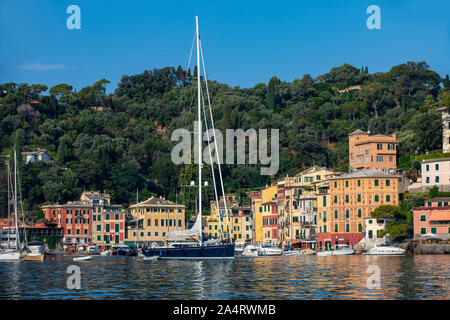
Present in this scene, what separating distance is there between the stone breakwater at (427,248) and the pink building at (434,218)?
353 centimetres

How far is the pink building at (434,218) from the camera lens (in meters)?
81.6

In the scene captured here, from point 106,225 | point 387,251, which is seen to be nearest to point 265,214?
point 106,225

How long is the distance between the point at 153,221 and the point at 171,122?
46998 mm

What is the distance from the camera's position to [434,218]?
81.9 metres

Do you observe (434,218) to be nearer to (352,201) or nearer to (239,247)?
(352,201)

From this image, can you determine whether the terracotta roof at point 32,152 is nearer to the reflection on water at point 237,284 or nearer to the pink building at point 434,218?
the pink building at point 434,218

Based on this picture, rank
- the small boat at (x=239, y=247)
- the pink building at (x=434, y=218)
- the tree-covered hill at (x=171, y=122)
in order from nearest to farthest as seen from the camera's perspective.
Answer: the pink building at (x=434, y=218) → the small boat at (x=239, y=247) → the tree-covered hill at (x=171, y=122)

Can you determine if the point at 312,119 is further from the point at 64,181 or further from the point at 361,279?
the point at 361,279

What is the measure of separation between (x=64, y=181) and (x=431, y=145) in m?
58.5

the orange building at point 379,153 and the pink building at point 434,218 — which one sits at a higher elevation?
the orange building at point 379,153

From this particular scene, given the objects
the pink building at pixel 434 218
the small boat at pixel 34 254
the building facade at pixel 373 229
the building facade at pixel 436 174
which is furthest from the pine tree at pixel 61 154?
the pink building at pixel 434 218

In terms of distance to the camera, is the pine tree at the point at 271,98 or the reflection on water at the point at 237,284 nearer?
the reflection on water at the point at 237,284
